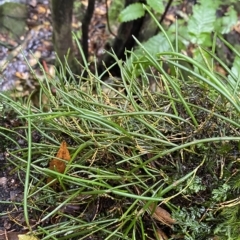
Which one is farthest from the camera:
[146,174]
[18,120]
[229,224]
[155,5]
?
[155,5]

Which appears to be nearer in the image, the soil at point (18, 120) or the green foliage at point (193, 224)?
the green foliage at point (193, 224)

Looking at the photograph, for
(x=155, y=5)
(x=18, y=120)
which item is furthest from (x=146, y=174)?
(x=155, y=5)

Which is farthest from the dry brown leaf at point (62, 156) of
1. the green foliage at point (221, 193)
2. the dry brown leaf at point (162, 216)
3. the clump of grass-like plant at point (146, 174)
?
the green foliage at point (221, 193)

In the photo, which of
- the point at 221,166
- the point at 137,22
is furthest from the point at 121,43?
the point at 221,166

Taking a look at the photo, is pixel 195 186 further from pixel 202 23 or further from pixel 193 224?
pixel 202 23

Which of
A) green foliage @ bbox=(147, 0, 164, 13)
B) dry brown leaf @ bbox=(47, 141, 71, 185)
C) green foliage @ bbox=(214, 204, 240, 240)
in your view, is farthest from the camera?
green foliage @ bbox=(147, 0, 164, 13)

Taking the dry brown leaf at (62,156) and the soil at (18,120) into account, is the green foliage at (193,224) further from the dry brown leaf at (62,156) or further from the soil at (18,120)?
the dry brown leaf at (62,156)

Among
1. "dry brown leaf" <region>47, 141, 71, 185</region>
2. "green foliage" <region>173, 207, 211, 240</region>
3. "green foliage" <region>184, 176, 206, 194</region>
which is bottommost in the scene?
"green foliage" <region>173, 207, 211, 240</region>

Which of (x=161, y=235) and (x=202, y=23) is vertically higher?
(x=202, y=23)

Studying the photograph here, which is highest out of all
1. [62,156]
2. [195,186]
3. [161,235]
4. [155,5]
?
[155,5]

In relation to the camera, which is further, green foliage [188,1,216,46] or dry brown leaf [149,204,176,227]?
green foliage [188,1,216,46]

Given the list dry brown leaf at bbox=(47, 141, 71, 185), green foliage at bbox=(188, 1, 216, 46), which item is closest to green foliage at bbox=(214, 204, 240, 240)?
dry brown leaf at bbox=(47, 141, 71, 185)

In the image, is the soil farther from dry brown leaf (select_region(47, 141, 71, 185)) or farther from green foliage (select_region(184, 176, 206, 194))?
green foliage (select_region(184, 176, 206, 194))

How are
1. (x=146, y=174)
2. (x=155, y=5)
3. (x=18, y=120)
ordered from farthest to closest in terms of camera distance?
(x=155, y=5) < (x=18, y=120) < (x=146, y=174)
